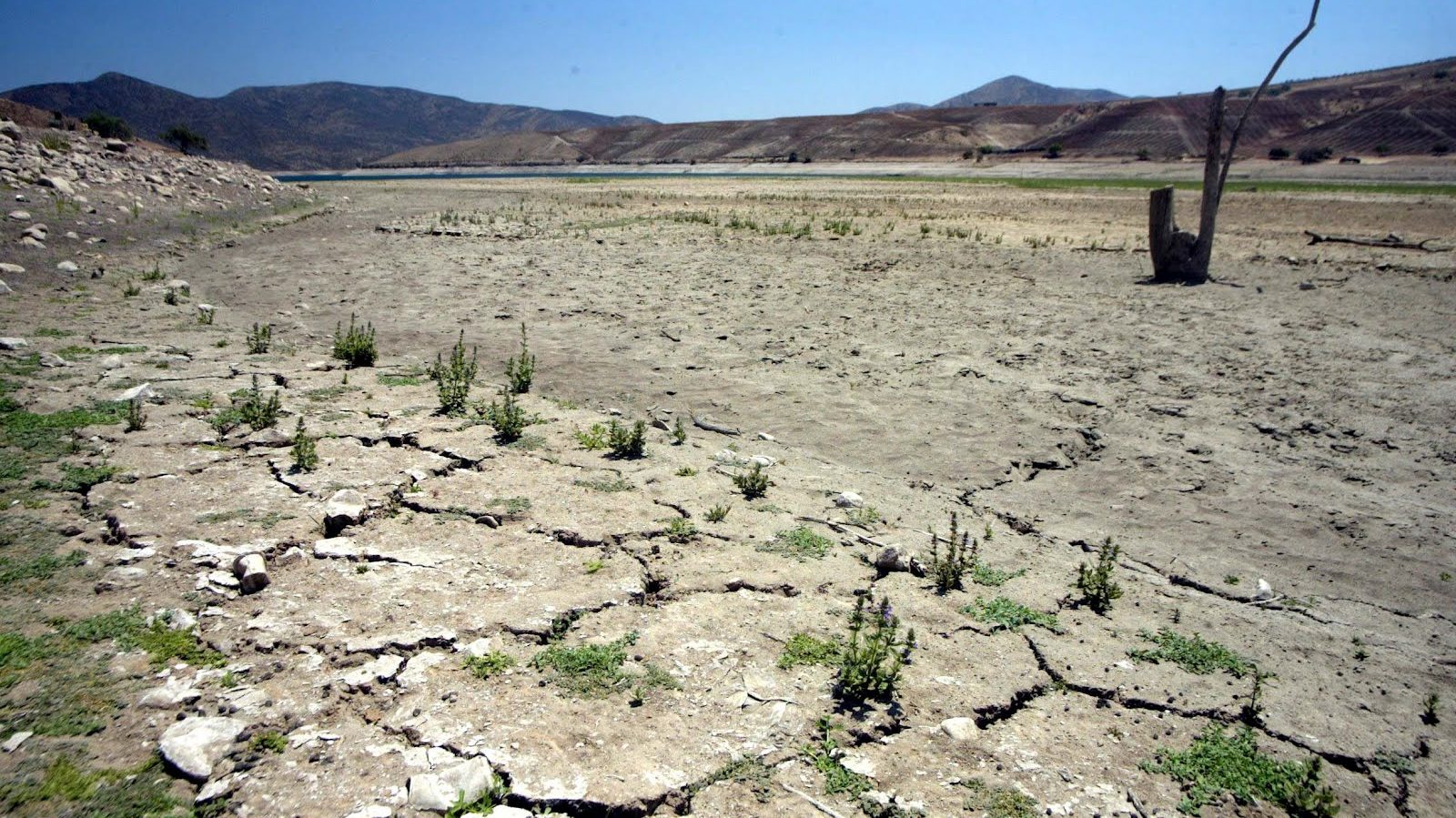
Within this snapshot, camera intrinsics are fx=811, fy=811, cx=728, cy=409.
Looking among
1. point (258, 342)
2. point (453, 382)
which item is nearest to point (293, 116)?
point (258, 342)

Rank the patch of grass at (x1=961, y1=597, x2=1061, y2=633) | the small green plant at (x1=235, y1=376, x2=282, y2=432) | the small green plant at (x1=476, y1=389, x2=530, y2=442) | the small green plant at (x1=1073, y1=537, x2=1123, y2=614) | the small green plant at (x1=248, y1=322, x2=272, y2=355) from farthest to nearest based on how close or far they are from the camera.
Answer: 1. the small green plant at (x1=248, y1=322, x2=272, y2=355)
2. the small green plant at (x1=476, y1=389, x2=530, y2=442)
3. the small green plant at (x1=235, y1=376, x2=282, y2=432)
4. the small green plant at (x1=1073, y1=537, x2=1123, y2=614)
5. the patch of grass at (x1=961, y1=597, x2=1061, y2=633)

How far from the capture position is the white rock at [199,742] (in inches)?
89.9

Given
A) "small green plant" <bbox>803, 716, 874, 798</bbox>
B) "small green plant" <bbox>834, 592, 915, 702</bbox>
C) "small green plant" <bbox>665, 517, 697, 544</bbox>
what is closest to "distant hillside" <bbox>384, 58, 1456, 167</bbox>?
"small green plant" <bbox>665, 517, 697, 544</bbox>

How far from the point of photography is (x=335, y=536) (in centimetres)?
378

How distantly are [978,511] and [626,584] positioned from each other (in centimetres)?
233

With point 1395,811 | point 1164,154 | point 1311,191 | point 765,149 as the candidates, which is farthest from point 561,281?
point 765,149

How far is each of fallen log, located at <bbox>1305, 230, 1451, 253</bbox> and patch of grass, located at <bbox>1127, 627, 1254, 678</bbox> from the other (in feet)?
44.6

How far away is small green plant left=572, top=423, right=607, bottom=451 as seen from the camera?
5.31 metres

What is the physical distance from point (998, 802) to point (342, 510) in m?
3.13

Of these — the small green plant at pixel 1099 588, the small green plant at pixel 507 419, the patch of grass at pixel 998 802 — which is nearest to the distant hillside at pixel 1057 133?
the small green plant at pixel 1099 588

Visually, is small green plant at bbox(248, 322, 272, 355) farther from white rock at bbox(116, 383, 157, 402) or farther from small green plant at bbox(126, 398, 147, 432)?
small green plant at bbox(126, 398, 147, 432)

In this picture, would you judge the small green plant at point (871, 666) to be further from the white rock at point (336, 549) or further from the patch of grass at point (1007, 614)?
the white rock at point (336, 549)

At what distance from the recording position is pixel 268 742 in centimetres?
244

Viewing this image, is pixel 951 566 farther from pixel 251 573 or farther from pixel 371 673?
pixel 251 573
